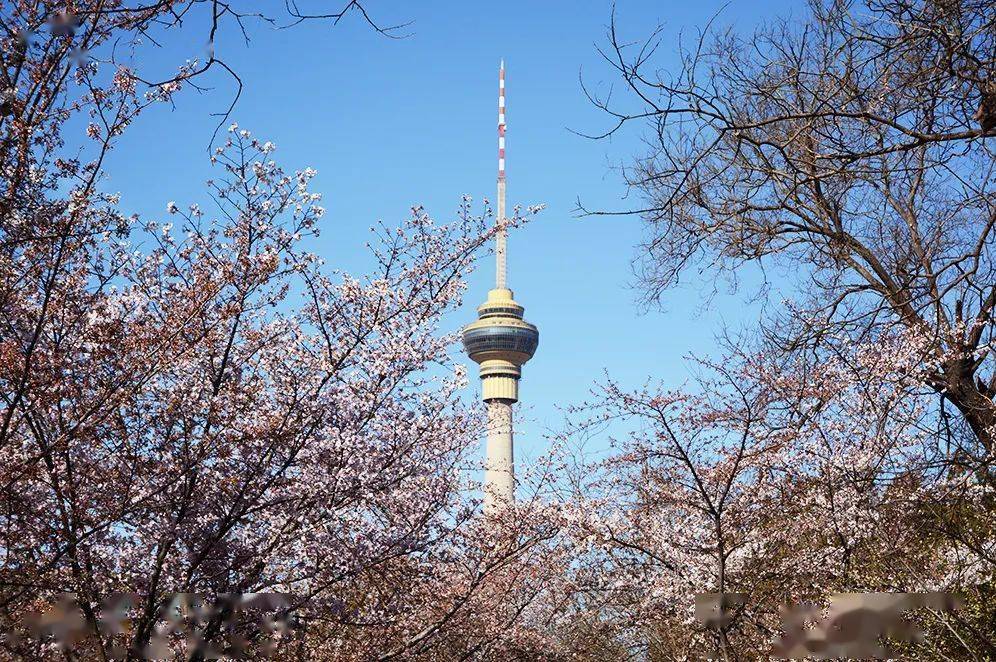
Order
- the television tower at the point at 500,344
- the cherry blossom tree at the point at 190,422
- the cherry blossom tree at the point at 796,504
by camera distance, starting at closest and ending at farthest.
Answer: the cherry blossom tree at the point at 190,422, the cherry blossom tree at the point at 796,504, the television tower at the point at 500,344

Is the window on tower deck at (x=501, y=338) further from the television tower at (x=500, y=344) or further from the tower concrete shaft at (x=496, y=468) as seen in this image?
the tower concrete shaft at (x=496, y=468)

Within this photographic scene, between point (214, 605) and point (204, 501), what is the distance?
605 mm

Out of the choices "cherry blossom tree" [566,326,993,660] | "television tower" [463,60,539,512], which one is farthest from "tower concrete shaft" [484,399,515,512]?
"television tower" [463,60,539,512]

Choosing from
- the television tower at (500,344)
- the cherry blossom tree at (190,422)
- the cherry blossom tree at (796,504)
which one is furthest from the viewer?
the television tower at (500,344)

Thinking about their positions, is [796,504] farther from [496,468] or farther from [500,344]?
[500,344]

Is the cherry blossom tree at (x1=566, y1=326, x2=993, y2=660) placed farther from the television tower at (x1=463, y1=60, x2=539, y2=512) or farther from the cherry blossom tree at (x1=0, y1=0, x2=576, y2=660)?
the television tower at (x1=463, y1=60, x2=539, y2=512)

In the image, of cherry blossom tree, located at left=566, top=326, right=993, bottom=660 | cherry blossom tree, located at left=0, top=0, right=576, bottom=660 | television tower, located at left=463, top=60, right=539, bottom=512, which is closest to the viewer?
cherry blossom tree, located at left=0, top=0, right=576, bottom=660

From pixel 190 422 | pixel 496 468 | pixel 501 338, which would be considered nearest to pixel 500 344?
pixel 501 338

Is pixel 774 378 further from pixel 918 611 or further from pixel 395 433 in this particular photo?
pixel 395 433

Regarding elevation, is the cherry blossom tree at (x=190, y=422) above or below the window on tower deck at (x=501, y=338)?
below

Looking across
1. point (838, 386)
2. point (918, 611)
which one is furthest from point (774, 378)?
point (918, 611)

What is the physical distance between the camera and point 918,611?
869 cm

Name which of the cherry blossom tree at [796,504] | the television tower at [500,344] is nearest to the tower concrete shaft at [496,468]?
the cherry blossom tree at [796,504]

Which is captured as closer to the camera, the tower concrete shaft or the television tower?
the tower concrete shaft
